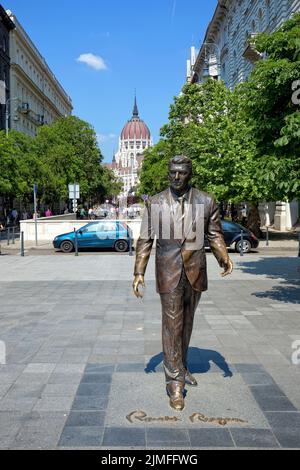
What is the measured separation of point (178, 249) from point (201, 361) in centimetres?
189

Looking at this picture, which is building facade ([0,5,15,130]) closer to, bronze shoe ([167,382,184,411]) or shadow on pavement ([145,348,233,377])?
shadow on pavement ([145,348,233,377])

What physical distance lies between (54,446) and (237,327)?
4.28 meters

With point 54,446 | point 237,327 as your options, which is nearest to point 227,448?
point 54,446

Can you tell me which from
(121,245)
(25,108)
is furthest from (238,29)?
(121,245)

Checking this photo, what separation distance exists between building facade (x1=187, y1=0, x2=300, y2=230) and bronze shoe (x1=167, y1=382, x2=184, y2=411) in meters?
22.4

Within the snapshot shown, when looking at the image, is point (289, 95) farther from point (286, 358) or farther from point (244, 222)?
point (244, 222)

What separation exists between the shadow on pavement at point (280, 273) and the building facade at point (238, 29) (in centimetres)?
1455

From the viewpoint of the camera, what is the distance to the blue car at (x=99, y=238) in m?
21.0

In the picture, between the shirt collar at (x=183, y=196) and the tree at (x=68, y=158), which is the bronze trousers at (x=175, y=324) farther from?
the tree at (x=68, y=158)

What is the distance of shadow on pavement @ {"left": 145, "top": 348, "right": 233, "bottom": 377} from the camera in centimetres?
555

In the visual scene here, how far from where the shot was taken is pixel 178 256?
14.9 ft

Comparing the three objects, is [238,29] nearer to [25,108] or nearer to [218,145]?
[218,145]

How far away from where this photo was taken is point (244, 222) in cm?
3297
